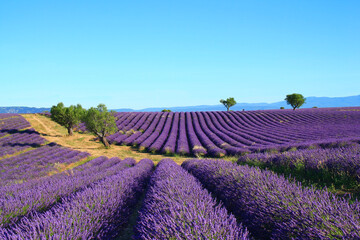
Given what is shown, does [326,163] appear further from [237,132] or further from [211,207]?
[237,132]

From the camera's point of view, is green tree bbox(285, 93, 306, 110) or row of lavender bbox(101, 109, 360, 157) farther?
green tree bbox(285, 93, 306, 110)

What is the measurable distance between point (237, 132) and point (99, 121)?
1622 cm

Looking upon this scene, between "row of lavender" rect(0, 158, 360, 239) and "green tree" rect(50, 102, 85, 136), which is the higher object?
"green tree" rect(50, 102, 85, 136)

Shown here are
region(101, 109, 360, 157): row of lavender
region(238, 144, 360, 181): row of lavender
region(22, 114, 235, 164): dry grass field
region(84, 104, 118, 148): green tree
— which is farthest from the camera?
region(84, 104, 118, 148): green tree

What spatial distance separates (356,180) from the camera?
3.85 meters

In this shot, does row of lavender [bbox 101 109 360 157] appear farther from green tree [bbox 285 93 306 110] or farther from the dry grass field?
green tree [bbox 285 93 306 110]

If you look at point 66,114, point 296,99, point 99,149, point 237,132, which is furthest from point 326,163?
point 296,99

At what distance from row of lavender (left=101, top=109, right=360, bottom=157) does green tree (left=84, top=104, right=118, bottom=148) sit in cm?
269

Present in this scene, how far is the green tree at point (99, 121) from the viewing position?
63.1 feet

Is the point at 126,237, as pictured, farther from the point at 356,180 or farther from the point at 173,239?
the point at 356,180

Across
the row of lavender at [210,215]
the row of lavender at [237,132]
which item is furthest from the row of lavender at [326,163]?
the row of lavender at [237,132]

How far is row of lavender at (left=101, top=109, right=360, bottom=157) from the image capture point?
604 inches

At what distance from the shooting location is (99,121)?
19.3 metres

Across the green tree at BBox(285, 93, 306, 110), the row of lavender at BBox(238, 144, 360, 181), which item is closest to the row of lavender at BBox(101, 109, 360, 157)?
the row of lavender at BBox(238, 144, 360, 181)
